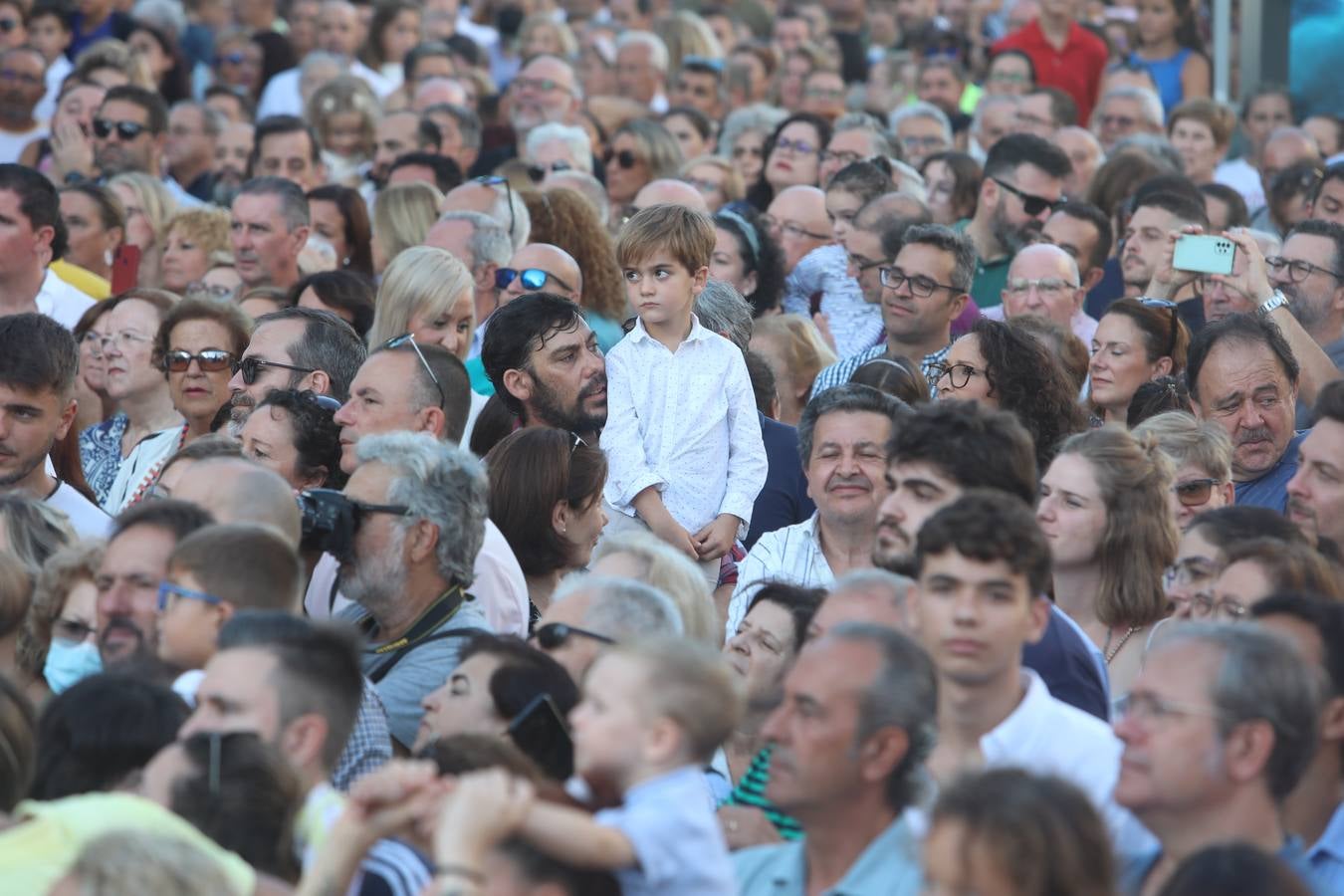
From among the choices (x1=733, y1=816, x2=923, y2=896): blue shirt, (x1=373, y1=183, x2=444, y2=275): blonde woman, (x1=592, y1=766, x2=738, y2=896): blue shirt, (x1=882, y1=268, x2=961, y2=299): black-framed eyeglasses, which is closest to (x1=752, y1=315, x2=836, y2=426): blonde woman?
(x1=882, y1=268, x2=961, y2=299): black-framed eyeglasses

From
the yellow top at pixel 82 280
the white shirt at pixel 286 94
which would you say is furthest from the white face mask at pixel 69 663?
the white shirt at pixel 286 94

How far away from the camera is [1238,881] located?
3125mm

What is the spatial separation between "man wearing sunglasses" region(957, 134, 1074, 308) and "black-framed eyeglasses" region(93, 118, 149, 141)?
14.2ft

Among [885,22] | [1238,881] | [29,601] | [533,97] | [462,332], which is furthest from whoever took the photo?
[885,22]

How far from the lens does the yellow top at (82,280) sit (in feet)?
28.8

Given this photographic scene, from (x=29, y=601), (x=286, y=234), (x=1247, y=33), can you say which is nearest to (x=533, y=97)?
(x=286, y=234)

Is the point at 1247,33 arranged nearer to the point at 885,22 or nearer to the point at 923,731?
the point at 885,22

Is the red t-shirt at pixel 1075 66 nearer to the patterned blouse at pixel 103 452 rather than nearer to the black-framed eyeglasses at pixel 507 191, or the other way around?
the black-framed eyeglasses at pixel 507 191

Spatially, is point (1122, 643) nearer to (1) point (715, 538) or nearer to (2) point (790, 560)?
(2) point (790, 560)

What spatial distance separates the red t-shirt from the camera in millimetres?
13984

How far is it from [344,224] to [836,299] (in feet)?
7.92

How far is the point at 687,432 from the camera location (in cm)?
630

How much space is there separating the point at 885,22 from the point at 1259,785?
13.6 meters

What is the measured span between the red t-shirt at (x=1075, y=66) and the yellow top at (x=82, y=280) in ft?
24.0
